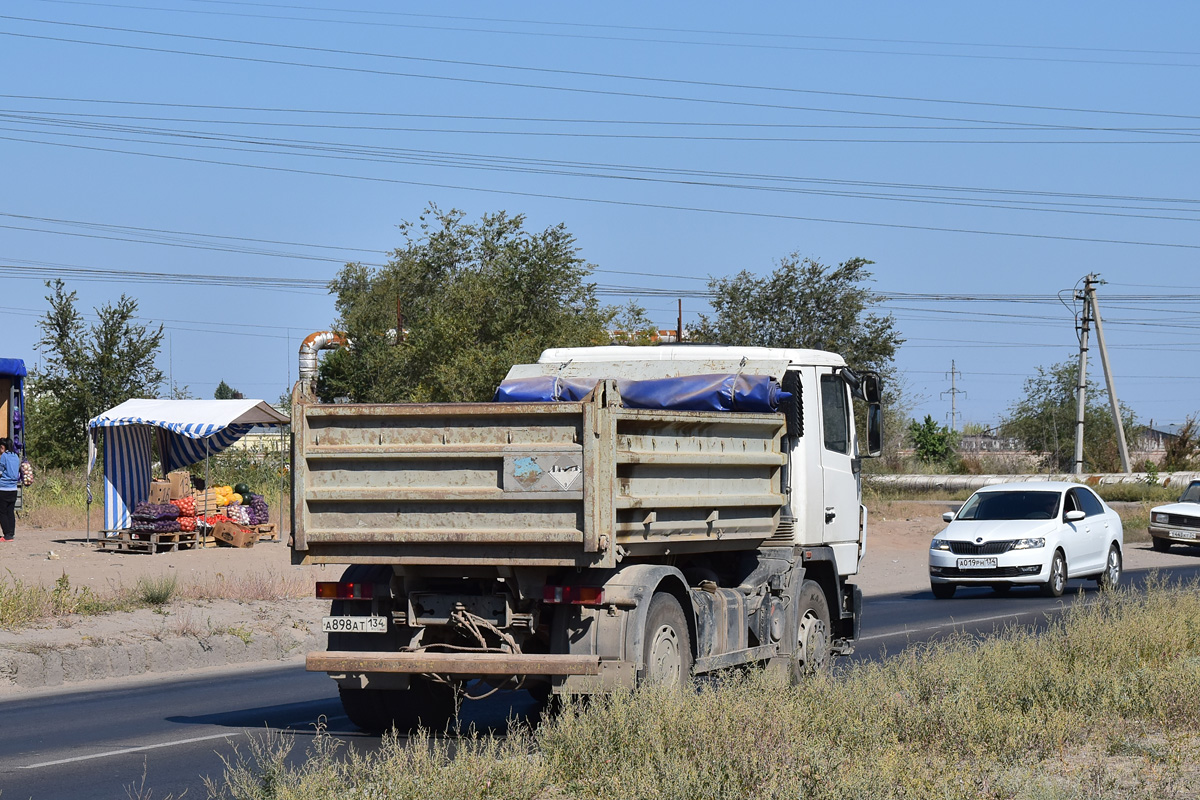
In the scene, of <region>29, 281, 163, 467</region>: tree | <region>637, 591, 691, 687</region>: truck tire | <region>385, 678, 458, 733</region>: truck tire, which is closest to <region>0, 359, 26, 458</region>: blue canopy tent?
<region>29, 281, 163, 467</region>: tree

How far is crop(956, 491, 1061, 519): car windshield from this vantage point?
2086 centimetres

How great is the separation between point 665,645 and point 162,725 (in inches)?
157

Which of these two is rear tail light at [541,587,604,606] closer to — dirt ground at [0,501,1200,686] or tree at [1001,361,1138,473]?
dirt ground at [0,501,1200,686]

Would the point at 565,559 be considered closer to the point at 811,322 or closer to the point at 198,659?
the point at 198,659

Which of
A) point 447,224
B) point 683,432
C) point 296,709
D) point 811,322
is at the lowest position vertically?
point 296,709

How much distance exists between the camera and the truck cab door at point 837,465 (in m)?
11.0

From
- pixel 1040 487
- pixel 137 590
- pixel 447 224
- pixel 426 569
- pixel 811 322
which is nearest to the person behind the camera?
pixel 426 569

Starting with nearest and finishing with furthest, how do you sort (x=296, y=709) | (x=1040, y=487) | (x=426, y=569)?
(x=426, y=569) < (x=296, y=709) < (x=1040, y=487)

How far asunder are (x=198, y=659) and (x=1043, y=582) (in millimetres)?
12151

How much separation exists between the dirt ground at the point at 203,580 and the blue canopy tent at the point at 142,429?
3.47 feet

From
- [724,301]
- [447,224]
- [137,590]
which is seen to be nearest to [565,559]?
[137,590]

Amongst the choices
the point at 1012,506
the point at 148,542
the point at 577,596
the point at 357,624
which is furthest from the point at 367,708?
the point at 148,542

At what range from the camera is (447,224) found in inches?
1634

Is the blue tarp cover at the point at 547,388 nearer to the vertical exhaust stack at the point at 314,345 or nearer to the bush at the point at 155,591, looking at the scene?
the bush at the point at 155,591
